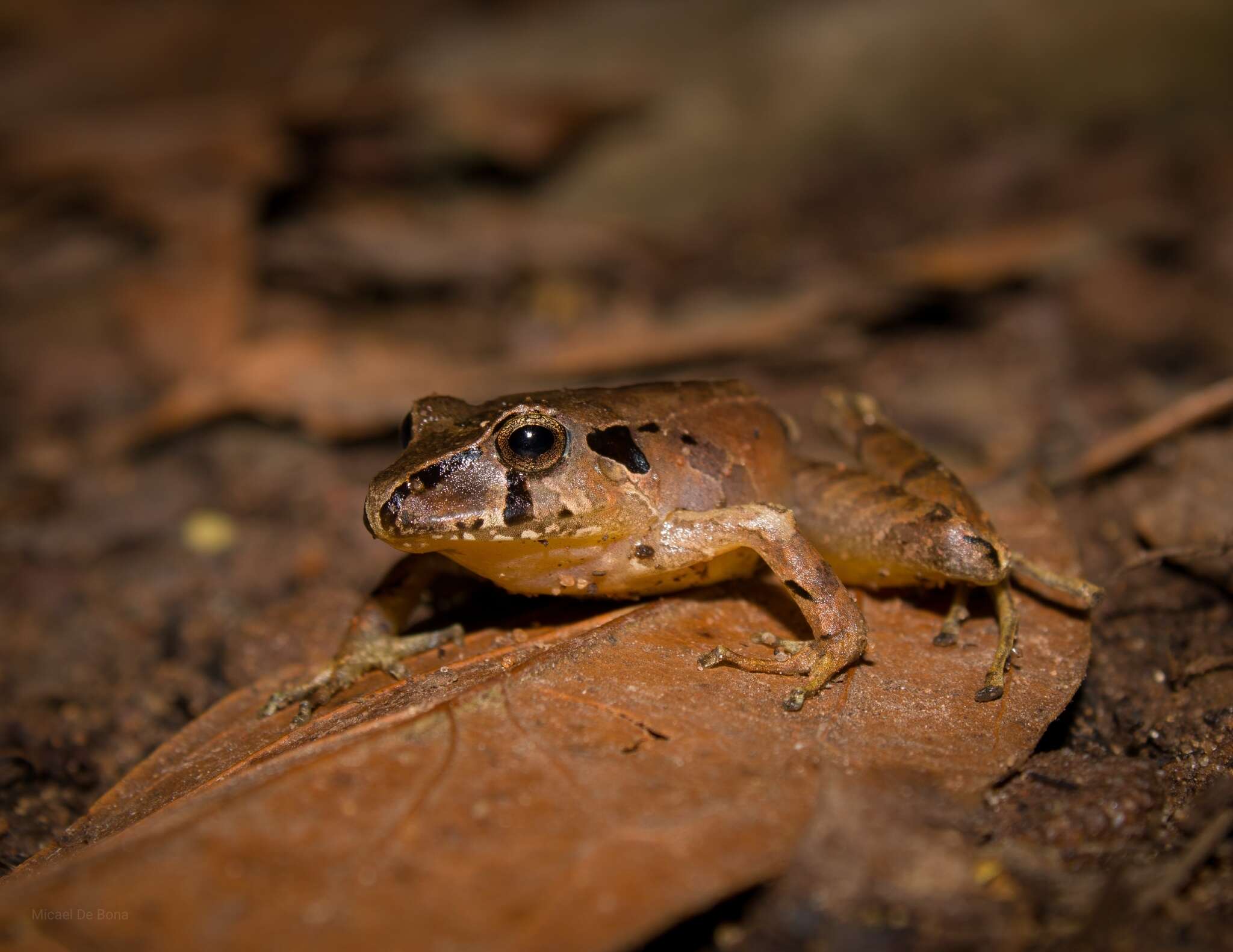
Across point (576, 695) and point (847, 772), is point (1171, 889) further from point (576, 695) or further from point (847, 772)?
point (576, 695)

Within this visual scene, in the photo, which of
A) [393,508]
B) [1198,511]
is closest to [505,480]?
[393,508]

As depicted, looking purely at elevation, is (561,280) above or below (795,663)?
above

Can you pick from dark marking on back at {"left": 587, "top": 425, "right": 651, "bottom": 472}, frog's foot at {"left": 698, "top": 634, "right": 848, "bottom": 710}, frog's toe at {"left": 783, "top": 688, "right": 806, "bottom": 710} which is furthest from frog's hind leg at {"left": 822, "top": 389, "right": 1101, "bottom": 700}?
dark marking on back at {"left": 587, "top": 425, "right": 651, "bottom": 472}

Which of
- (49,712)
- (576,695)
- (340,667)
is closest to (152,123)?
(49,712)

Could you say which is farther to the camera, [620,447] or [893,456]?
[893,456]

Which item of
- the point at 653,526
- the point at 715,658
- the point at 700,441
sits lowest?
the point at 715,658

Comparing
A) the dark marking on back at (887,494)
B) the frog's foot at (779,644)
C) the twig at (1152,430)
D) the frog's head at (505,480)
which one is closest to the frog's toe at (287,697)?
the frog's head at (505,480)

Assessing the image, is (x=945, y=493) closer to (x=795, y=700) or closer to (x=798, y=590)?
(x=798, y=590)
